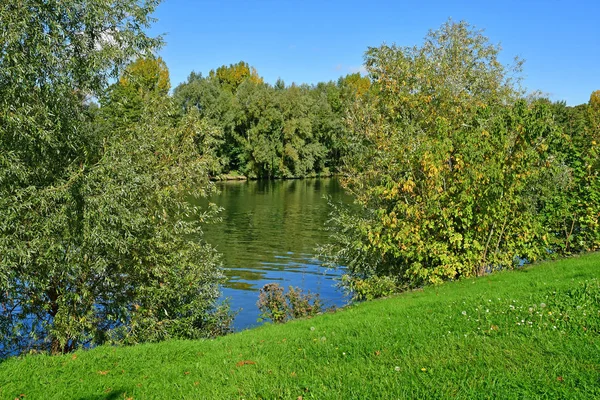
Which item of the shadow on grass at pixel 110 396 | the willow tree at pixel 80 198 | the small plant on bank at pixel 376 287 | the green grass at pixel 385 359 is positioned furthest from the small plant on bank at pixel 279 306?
the shadow on grass at pixel 110 396

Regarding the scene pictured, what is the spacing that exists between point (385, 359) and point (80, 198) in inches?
258

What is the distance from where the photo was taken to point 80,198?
9.63 meters

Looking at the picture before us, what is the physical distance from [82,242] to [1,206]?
5.28 ft

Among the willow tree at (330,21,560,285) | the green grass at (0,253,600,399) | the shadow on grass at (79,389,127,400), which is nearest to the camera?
the green grass at (0,253,600,399)

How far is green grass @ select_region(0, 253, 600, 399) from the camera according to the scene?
5742 mm

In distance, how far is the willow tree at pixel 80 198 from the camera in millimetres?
9016

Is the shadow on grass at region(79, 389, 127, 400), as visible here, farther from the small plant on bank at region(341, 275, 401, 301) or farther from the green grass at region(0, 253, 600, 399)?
the small plant on bank at region(341, 275, 401, 301)

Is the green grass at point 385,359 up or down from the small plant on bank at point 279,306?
up

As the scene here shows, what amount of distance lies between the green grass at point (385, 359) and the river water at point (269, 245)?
21.6 ft

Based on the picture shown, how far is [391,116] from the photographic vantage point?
17469 mm

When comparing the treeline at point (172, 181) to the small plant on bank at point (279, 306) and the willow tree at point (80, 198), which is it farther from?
the small plant on bank at point (279, 306)

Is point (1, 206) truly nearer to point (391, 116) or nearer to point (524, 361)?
point (524, 361)

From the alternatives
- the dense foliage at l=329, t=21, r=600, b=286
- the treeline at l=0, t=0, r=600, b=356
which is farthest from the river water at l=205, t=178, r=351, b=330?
the dense foliage at l=329, t=21, r=600, b=286

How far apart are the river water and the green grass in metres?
6.59
